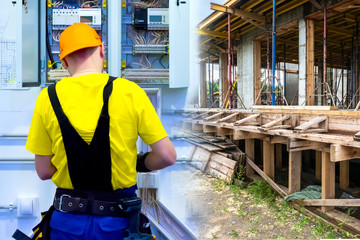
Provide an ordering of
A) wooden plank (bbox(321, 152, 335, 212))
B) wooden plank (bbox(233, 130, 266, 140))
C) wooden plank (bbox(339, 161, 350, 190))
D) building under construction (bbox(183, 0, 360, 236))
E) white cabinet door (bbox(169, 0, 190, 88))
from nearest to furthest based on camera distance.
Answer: white cabinet door (bbox(169, 0, 190, 88))
building under construction (bbox(183, 0, 360, 236))
wooden plank (bbox(321, 152, 335, 212))
wooden plank (bbox(233, 130, 266, 140))
wooden plank (bbox(339, 161, 350, 190))

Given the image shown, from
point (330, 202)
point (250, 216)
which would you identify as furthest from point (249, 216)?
point (330, 202)

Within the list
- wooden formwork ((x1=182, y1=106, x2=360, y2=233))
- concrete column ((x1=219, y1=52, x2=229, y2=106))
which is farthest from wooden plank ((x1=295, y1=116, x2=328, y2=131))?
concrete column ((x1=219, y1=52, x2=229, y2=106))

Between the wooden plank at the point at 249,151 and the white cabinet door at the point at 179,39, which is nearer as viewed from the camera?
the white cabinet door at the point at 179,39

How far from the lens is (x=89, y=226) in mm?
1441

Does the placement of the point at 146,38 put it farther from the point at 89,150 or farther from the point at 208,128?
the point at 208,128

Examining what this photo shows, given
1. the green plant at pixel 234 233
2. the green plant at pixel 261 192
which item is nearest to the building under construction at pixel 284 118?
the green plant at pixel 261 192

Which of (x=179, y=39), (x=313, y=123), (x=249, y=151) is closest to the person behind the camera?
Answer: (x=179, y=39)

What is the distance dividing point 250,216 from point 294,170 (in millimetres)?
1368

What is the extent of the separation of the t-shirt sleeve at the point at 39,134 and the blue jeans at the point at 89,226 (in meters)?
0.34

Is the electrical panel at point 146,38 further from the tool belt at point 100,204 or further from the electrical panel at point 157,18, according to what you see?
the tool belt at point 100,204

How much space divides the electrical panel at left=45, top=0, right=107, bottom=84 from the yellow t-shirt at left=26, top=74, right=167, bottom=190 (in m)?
1.31

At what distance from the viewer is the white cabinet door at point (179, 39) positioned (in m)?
2.51

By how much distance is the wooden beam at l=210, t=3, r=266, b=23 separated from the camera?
31.8ft

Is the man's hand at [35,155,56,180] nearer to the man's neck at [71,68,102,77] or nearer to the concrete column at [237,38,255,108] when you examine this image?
the man's neck at [71,68,102,77]
